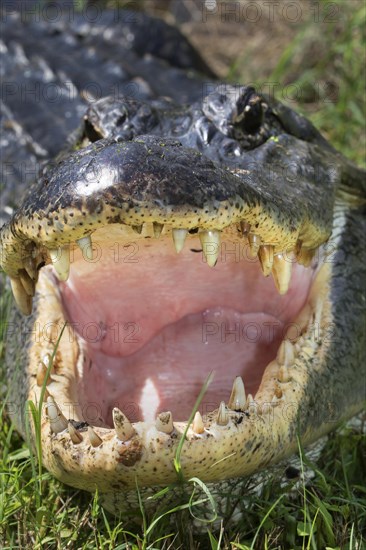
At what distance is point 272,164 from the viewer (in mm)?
2924

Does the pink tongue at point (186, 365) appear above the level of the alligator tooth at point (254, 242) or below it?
below

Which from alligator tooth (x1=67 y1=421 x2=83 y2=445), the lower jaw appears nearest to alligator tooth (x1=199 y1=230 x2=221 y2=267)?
the lower jaw

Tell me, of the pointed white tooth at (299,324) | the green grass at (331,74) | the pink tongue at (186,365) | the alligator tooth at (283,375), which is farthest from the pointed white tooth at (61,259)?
the green grass at (331,74)

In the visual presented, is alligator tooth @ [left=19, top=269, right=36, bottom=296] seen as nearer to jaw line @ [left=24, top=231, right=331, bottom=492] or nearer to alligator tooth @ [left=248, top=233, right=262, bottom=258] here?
jaw line @ [left=24, top=231, right=331, bottom=492]

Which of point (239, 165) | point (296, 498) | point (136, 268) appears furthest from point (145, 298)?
point (296, 498)

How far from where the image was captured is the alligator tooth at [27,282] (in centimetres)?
276

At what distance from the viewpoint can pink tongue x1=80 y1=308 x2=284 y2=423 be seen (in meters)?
3.05

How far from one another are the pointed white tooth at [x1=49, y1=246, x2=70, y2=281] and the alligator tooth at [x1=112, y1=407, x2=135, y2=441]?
453 mm

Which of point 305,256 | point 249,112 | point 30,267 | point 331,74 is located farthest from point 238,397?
point 331,74

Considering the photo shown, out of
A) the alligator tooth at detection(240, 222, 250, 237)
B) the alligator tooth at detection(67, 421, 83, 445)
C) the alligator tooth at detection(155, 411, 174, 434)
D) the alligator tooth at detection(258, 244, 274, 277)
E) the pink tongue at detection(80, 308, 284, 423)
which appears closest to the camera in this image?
the alligator tooth at detection(155, 411, 174, 434)

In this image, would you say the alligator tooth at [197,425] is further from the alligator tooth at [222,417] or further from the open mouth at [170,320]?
the open mouth at [170,320]

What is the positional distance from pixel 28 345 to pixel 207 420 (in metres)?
0.87

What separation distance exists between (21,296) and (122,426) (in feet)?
2.44

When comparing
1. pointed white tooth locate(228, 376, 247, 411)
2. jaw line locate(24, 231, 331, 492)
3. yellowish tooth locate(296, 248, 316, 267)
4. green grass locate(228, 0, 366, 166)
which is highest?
green grass locate(228, 0, 366, 166)
